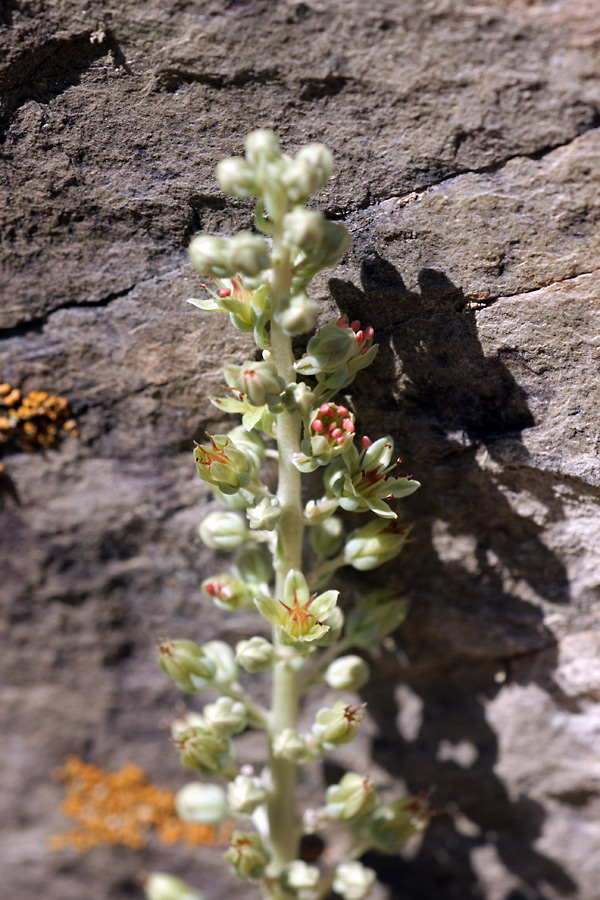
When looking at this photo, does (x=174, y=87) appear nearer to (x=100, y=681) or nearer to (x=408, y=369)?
(x=408, y=369)

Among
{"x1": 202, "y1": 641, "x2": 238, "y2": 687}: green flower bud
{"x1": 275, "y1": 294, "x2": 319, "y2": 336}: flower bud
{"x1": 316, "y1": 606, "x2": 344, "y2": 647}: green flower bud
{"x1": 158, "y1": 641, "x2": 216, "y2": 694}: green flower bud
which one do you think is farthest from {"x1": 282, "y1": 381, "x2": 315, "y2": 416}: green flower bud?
{"x1": 202, "y1": 641, "x2": 238, "y2": 687}: green flower bud

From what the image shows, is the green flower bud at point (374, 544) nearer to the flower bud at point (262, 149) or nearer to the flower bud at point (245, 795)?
the flower bud at point (245, 795)

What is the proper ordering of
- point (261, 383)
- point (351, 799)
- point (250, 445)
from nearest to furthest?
1. point (261, 383)
2. point (250, 445)
3. point (351, 799)

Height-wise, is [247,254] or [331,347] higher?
[247,254]

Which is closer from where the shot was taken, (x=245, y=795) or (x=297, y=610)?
(x=297, y=610)

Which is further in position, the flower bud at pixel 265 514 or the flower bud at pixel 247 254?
the flower bud at pixel 265 514

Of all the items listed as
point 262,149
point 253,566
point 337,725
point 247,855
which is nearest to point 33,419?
point 253,566

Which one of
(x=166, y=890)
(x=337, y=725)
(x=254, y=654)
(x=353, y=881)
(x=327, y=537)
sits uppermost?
(x=327, y=537)

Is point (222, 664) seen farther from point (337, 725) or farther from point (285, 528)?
point (285, 528)

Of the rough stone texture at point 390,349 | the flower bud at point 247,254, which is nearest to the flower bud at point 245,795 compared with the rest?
the rough stone texture at point 390,349
